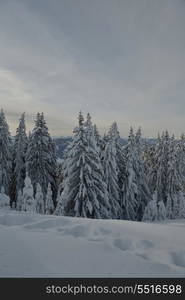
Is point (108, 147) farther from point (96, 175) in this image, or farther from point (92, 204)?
point (92, 204)

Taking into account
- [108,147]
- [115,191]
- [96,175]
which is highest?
[108,147]

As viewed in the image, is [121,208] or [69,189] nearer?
[69,189]

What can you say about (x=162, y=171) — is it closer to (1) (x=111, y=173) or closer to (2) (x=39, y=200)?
(1) (x=111, y=173)

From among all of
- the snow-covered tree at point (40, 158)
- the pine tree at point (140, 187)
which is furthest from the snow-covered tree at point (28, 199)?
the pine tree at point (140, 187)

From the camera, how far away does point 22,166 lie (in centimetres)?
3419

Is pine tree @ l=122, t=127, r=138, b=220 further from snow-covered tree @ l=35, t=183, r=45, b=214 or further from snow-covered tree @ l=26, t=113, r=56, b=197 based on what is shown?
snow-covered tree @ l=35, t=183, r=45, b=214

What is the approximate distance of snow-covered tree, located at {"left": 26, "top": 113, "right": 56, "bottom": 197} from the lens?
31.9 m

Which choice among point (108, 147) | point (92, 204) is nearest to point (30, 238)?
point (92, 204)

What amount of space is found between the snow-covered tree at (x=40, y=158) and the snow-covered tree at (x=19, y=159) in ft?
6.30

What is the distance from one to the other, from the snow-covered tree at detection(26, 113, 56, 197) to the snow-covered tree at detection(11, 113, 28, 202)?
1.92 meters

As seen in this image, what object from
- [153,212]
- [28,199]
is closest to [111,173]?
[153,212]

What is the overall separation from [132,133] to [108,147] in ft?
17.9

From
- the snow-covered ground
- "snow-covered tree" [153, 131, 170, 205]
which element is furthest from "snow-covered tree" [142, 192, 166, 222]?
the snow-covered ground

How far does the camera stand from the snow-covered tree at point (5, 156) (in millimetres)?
32781
